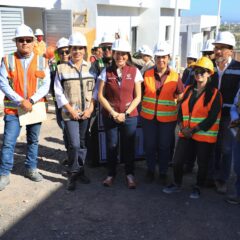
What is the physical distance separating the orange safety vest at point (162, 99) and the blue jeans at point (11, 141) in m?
1.51

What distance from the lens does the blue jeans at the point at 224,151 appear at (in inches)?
163

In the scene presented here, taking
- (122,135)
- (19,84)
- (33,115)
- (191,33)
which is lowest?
(122,135)

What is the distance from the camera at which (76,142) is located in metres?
4.38

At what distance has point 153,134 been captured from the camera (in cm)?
446

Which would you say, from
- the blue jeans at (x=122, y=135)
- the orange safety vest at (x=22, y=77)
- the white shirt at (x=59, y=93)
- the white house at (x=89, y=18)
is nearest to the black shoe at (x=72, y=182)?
the blue jeans at (x=122, y=135)

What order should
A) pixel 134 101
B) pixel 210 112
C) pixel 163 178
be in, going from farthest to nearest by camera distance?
pixel 163 178, pixel 134 101, pixel 210 112

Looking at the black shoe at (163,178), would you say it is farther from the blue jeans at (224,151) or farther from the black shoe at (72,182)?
the black shoe at (72,182)

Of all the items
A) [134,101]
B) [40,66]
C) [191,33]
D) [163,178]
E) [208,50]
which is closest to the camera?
[134,101]

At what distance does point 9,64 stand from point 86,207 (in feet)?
6.45

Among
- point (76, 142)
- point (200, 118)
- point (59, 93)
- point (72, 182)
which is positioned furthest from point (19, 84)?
point (200, 118)

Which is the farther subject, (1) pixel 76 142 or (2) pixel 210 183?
(2) pixel 210 183

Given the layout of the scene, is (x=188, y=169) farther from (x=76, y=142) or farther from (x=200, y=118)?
(x=76, y=142)

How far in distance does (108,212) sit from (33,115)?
1.55 meters

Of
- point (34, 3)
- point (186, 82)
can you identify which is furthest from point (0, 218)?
point (34, 3)
